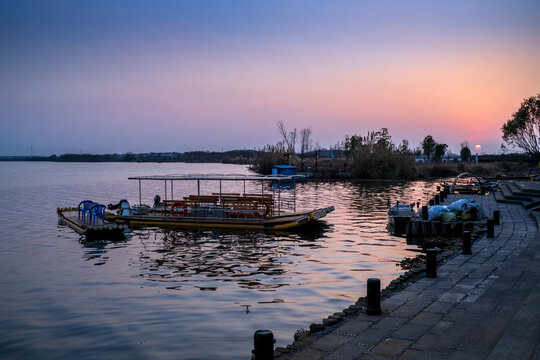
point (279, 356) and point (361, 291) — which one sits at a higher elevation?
point (279, 356)

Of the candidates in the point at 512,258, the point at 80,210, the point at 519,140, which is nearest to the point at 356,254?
the point at 512,258

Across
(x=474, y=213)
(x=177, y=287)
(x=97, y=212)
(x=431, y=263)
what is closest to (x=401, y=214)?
(x=474, y=213)

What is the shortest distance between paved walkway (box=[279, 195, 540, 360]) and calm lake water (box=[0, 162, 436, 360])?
2.47 meters

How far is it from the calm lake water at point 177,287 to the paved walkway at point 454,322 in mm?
2472

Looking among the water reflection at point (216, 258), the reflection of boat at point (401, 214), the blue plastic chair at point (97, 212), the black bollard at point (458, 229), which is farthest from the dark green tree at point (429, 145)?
the blue plastic chair at point (97, 212)

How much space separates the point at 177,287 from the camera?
48.0 feet

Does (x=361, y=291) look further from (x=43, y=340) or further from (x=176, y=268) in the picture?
(x=43, y=340)

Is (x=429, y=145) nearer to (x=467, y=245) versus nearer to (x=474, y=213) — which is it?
(x=474, y=213)

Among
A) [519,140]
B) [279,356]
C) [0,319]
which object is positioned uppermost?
[519,140]

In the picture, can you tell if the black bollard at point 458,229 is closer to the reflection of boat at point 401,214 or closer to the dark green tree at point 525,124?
the reflection of boat at point 401,214

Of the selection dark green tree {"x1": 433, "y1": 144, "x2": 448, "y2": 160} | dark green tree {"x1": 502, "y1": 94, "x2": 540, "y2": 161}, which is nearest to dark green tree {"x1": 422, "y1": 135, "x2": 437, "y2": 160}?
dark green tree {"x1": 433, "y1": 144, "x2": 448, "y2": 160}

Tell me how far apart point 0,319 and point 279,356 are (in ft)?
30.0

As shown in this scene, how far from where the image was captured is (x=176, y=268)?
17.5 metres

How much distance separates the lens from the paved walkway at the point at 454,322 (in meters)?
6.92
